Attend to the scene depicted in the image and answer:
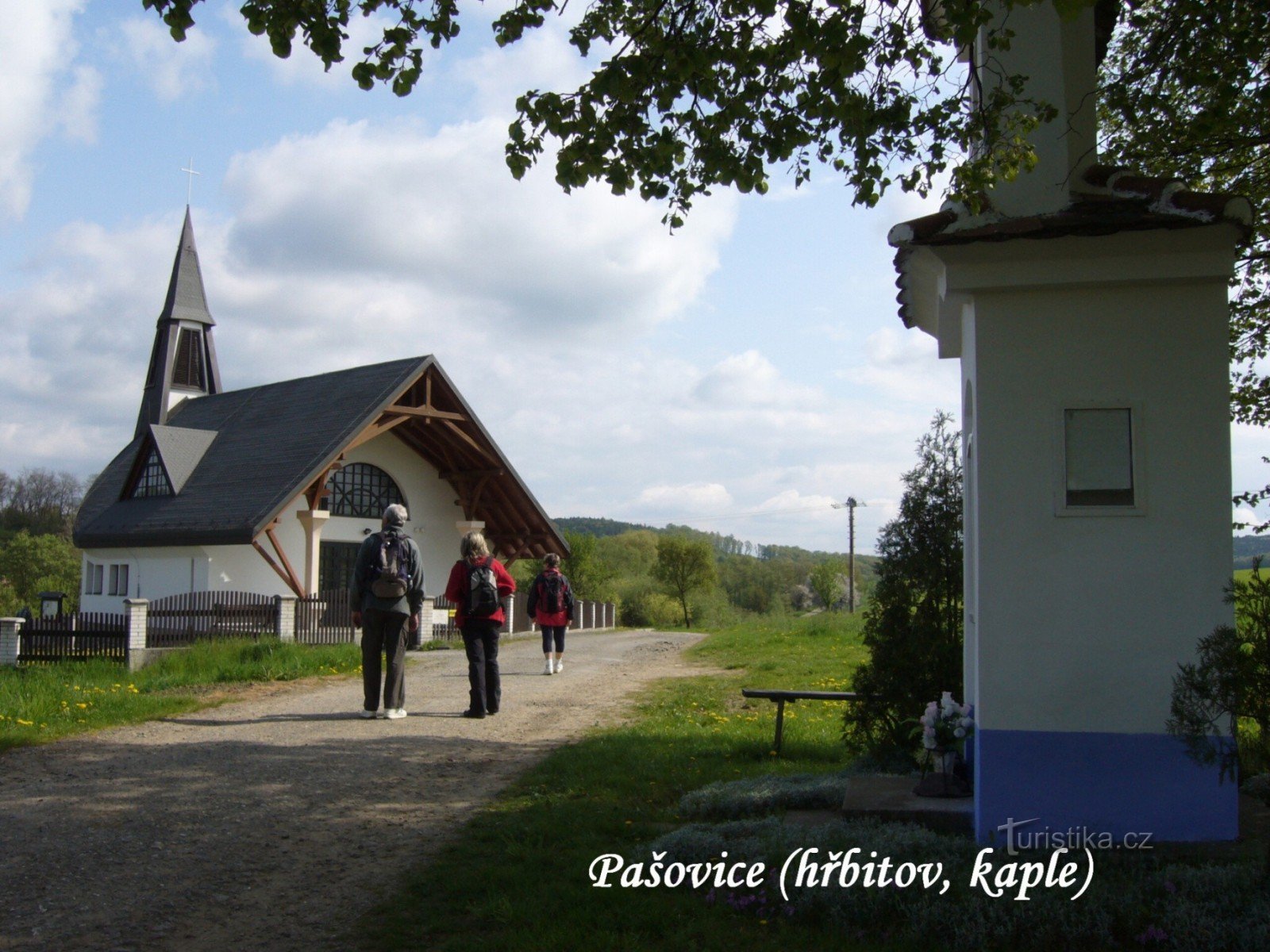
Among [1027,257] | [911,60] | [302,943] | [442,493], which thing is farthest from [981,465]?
[442,493]

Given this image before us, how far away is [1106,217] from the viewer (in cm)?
552

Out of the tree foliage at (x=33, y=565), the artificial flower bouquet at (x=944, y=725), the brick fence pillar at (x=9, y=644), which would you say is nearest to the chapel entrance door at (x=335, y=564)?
the brick fence pillar at (x=9, y=644)

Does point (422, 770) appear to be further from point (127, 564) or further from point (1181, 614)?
point (127, 564)

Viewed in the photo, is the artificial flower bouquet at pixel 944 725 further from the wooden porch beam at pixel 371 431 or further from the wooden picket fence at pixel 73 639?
the wooden porch beam at pixel 371 431

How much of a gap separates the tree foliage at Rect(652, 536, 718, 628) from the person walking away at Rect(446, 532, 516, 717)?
44.8 metres

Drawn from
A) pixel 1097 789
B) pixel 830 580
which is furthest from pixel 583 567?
pixel 1097 789

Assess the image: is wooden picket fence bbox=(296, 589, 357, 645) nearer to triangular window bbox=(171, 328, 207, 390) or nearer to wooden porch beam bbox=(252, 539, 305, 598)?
wooden porch beam bbox=(252, 539, 305, 598)

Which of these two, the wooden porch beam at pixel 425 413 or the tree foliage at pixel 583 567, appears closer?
the wooden porch beam at pixel 425 413

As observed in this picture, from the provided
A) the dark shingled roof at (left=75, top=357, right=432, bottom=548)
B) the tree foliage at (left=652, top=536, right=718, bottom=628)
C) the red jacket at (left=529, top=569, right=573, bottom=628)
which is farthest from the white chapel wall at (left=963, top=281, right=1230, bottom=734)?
the tree foliage at (left=652, top=536, right=718, bottom=628)

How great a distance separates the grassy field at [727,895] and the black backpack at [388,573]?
297cm

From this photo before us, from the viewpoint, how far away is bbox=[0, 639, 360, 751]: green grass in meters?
10.0

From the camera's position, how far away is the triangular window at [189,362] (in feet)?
118

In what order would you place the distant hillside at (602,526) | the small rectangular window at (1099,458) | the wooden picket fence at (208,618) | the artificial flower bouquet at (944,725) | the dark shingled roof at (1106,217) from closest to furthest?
the dark shingled roof at (1106,217)
the small rectangular window at (1099,458)
the artificial flower bouquet at (944,725)
the wooden picket fence at (208,618)
the distant hillside at (602,526)

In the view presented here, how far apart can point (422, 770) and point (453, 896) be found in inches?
116
